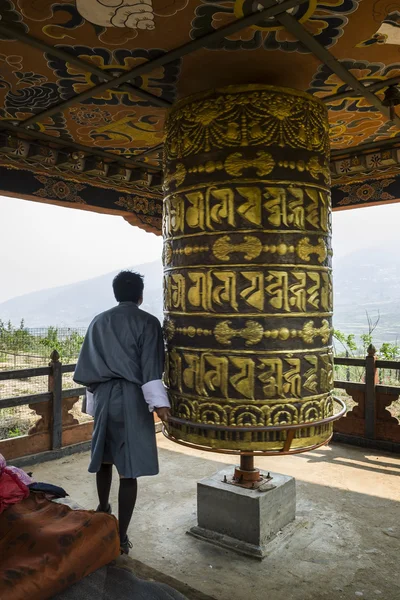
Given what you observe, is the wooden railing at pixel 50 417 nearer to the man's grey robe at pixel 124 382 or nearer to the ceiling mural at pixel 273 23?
the man's grey robe at pixel 124 382

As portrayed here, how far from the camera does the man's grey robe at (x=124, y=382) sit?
315 cm

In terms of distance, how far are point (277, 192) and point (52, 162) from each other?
250 centimetres

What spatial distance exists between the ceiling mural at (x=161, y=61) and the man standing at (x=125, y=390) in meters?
1.48

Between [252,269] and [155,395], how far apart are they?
38.7 inches

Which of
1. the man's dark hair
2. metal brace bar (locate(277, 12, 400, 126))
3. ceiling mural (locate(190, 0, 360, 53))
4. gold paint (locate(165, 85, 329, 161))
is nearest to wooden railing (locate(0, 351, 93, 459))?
the man's dark hair

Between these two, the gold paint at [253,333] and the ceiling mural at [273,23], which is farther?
the gold paint at [253,333]

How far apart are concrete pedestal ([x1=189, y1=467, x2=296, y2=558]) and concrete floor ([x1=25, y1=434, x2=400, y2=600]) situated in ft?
0.25

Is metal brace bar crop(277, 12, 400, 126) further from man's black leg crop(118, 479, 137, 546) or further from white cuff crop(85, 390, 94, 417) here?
man's black leg crop(118, 479, 137, 546)

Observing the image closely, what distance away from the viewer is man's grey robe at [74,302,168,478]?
3.15 m

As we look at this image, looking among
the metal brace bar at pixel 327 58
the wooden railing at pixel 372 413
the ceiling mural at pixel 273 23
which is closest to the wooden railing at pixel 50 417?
the wooden railing at pixel 372 413

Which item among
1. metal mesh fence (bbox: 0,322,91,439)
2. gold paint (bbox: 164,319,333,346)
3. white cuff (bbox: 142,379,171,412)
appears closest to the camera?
gold paint (bbox: 164,319,333,346)

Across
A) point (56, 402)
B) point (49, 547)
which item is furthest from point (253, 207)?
point (56, 402)

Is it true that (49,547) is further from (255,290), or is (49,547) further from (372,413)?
(372,413)

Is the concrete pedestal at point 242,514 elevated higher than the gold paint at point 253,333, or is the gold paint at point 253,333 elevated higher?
the gold paint at point 253,333
